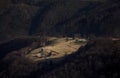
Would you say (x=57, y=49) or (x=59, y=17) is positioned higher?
(x=59, y=17)

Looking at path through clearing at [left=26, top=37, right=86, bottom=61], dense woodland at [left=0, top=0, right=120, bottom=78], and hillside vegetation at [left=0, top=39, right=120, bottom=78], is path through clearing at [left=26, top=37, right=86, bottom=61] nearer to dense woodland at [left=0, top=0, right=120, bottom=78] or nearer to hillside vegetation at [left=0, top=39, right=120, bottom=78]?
dense woodland at [left=0, top=0, right=120, bottom=78]

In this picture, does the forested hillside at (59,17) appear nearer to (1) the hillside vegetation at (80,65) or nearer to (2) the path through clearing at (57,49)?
(2) the path through clearing at (57,49)

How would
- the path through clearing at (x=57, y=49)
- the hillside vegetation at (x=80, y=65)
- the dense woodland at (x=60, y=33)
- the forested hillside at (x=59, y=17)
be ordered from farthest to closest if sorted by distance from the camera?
1. the forested hillside at (x=59, y=17)
2. the path through clearing at (x=57, y=49)
3. the dense woodland at (x=60, y=33)
4. the hillside vegetation at (x=80, y=65)

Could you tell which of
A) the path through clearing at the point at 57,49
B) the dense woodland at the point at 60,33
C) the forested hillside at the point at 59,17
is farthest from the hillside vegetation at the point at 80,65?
the forested hillside at the point at 59,17

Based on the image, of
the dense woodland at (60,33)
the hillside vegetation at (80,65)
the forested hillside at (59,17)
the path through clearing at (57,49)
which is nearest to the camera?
the hillside vegetation at (80,65)

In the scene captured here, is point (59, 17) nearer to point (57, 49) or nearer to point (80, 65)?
point (57, 49)

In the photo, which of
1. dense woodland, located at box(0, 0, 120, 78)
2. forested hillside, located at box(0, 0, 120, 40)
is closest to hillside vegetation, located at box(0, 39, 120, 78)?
dense woodland, located at box(0, 0, 120, 78)

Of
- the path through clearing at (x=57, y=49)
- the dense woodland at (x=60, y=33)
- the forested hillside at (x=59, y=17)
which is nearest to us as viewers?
the dense woodland at (x=60, y=33)

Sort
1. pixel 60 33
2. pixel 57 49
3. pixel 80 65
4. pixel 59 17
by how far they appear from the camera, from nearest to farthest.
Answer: pixel 80 65
pixel 57 49
pixel 60 33
pixel 59 17

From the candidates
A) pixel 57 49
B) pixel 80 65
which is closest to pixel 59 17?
pixel 57 49

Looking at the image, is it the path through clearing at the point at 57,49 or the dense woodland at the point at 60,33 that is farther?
the path through clearing at the point at 57,49

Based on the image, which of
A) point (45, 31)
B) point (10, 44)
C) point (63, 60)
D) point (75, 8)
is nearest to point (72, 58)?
point (63, 60)

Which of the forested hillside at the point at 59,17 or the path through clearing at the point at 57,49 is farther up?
the forested hillside at the point at 59,17

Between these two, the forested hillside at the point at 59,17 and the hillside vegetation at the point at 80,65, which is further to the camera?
the forested hillside at the point at 59,17
